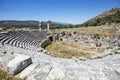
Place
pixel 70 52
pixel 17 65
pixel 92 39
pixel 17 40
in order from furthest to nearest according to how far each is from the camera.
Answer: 1. pixel 92 39
2. pixel 70 52
3. pixel 17 40
4. pixel 17 65

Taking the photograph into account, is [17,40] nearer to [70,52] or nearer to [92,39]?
[70,52]

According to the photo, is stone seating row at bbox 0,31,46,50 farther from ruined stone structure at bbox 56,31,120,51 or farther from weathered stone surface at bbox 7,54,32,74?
ruined stone structure at bbox 56,31,120,51

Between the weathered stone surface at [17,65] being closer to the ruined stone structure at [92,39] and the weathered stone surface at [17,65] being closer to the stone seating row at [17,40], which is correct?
the stone seating row at [17,40]

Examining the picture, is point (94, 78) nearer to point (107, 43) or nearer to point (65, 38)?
point (107, 43)

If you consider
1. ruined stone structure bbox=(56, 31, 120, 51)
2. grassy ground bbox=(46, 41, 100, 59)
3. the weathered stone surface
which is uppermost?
the weathered stone surface

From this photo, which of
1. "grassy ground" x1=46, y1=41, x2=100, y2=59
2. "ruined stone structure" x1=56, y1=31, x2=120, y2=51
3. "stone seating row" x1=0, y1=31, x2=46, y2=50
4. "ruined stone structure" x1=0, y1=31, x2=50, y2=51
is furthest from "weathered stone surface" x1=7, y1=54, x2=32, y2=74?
"ruined stone structure" x1=56, y1=31, x2=120, y2=51

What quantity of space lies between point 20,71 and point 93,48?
24.5 meters

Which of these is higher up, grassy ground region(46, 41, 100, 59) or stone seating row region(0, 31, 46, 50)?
stone seating row region(0, 31, 46, 50)

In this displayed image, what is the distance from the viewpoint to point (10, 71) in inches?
203

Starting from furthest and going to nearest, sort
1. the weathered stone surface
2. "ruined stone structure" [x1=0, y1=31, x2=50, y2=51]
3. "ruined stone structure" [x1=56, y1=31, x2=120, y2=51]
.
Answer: "ruined stone structure" [x1=56, y1=31, x2=120, y2=51] < "ruined stone structure" [x1=0, y1=31, x2=50, y2=51] < the weathered stone surface

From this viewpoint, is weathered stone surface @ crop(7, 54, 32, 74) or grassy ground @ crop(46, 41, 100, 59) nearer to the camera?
weathered stone surface @ crop(7, 54, 32, 74)

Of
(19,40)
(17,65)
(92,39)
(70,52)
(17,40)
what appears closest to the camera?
(17,65)

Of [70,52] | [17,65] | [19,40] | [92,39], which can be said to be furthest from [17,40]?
[92,39]

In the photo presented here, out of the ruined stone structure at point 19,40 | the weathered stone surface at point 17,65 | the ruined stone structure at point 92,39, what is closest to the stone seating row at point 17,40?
the ruined stone structure at point 19,40
